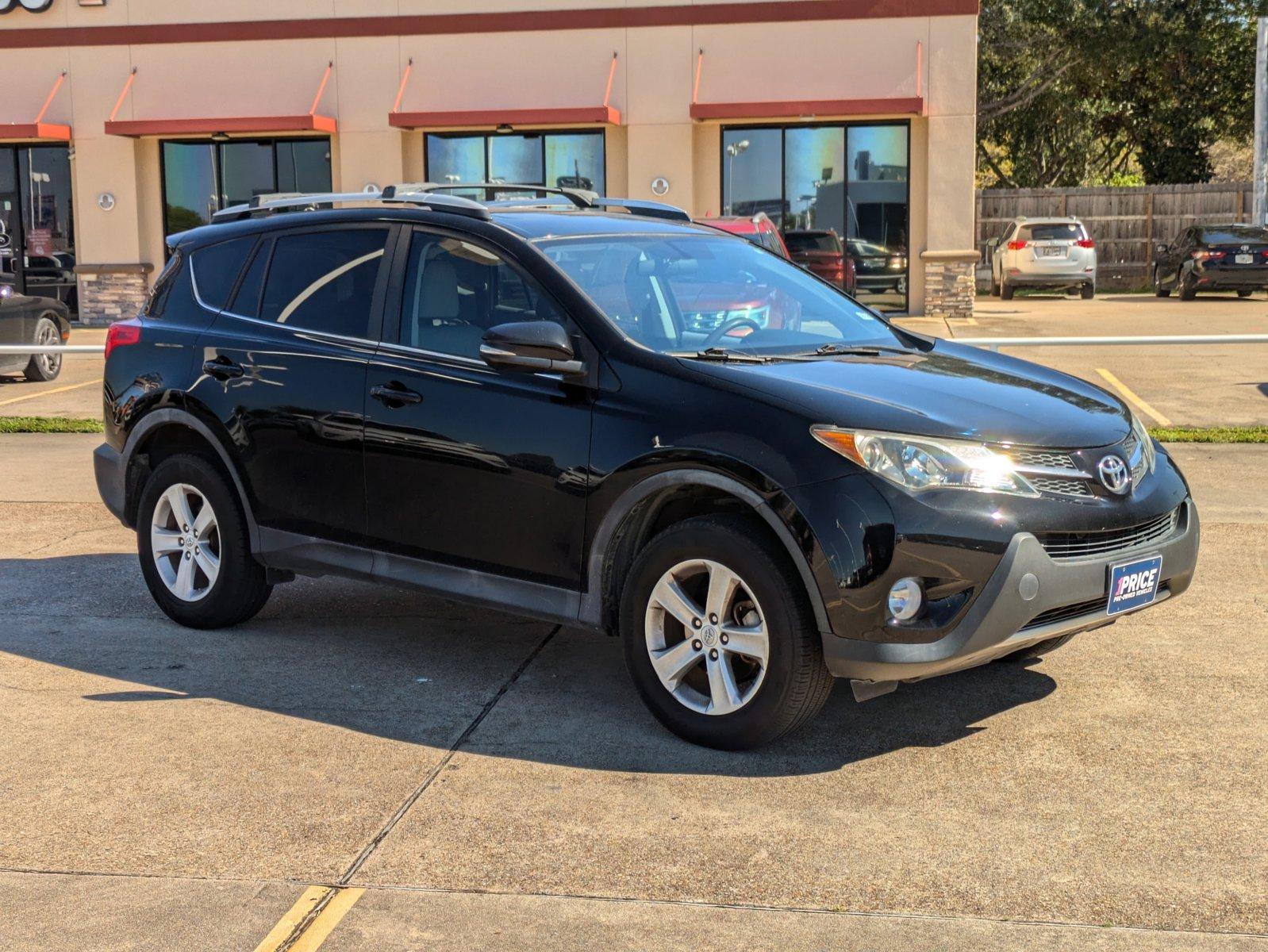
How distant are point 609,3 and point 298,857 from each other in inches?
893

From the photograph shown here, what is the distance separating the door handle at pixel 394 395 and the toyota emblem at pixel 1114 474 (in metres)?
2.44

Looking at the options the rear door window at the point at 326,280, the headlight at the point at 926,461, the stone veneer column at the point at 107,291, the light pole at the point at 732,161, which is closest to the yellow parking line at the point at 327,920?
the headlight at the point at 926,461

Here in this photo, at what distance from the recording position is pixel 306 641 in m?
6.59

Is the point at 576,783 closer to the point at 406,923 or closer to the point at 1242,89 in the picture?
the point at 406,923

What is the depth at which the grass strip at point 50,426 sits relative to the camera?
1313cm

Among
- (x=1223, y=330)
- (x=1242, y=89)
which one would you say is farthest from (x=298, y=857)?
(x=1242, y=89)

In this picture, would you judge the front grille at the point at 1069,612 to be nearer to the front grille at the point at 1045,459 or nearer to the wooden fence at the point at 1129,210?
A: the front grille at the point at 1045,459

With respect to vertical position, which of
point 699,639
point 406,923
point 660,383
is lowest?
point 406,923

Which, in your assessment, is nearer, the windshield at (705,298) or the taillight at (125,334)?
the windshield at (705,298)

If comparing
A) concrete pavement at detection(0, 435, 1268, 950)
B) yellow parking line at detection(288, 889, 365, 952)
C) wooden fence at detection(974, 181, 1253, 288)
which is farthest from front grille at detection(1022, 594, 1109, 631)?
wooden fence at detection(974, 181, 1253, 288)

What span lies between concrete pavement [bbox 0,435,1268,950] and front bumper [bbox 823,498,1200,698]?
362 millimetres

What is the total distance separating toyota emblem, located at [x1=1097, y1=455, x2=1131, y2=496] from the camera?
5.05 metres

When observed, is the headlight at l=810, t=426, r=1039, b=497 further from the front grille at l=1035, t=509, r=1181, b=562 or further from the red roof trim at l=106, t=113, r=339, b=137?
the red roof trim at l=106, t=113, r=339, b=137

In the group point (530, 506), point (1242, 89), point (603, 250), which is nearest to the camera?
point (530, 506)
